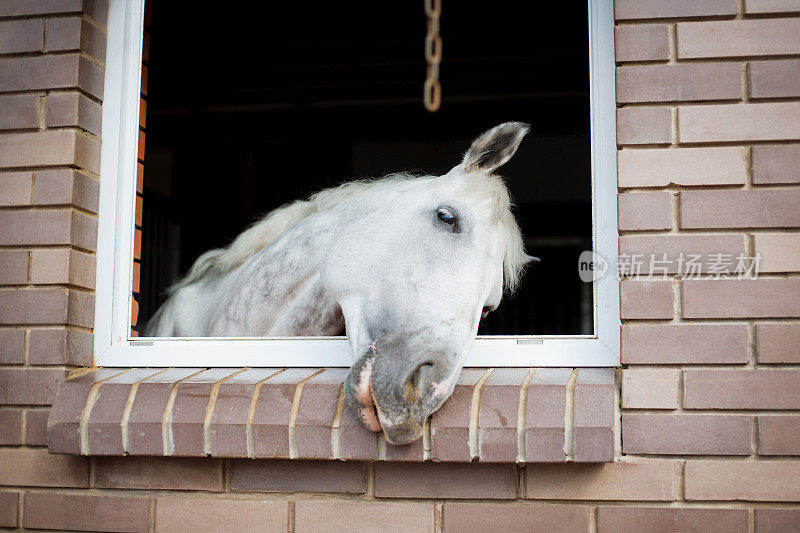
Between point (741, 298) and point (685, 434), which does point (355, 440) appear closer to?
point (685, 434)

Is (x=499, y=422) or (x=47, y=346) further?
(x=47, y=346)

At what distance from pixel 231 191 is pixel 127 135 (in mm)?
4865

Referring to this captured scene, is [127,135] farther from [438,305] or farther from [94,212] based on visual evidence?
[438,305]

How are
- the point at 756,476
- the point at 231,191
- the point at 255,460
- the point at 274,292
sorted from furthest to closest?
the point at 231,191 → the point at 274,292 → the point at 255,460 → the point at 756,476

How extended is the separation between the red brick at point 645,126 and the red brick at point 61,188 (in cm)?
157

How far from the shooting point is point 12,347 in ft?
7.07

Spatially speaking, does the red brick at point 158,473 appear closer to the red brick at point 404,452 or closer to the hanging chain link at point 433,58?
the red brick at point 404,452

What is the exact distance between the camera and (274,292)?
2.61m

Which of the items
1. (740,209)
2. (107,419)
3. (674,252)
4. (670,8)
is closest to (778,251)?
(740,209)

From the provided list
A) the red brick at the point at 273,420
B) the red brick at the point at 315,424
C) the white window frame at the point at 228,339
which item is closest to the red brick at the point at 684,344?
the white window frame at the point at 228,339

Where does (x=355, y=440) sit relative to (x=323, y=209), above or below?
below

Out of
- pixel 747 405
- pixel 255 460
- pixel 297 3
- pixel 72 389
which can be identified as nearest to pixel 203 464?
pixel 255 460

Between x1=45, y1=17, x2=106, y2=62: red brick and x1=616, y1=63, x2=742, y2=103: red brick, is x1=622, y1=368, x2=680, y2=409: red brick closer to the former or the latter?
x1=616, y1=63, x2=742, y2=103: red brick

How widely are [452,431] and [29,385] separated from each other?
1247mm
